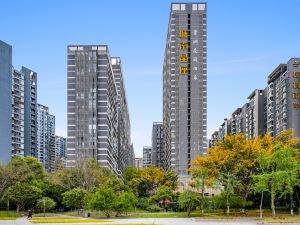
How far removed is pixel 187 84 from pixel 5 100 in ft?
164

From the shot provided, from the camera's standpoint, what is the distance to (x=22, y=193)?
76.0 m

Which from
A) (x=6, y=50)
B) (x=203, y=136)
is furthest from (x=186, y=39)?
(x=6, y=50)

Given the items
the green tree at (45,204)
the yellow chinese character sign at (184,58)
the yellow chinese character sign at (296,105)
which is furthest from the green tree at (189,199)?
the yellow chinese character sign at (184,58)

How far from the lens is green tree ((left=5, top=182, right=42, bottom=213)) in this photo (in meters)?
75.4

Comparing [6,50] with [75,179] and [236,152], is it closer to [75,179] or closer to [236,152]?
[75,179]

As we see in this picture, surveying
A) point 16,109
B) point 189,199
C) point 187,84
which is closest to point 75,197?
point 189,199

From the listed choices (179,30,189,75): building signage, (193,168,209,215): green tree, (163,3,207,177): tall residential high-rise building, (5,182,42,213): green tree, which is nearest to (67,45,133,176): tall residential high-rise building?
(163,3,207,177): tall residential high-rise building

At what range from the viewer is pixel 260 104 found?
152 meters

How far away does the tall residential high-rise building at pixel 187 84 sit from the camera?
438 ft

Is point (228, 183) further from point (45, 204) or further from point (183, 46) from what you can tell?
point (183, 46)

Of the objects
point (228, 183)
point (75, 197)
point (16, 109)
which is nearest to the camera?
point (228, 183)

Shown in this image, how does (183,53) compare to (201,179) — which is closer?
(201,179)

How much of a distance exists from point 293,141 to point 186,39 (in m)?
71.3

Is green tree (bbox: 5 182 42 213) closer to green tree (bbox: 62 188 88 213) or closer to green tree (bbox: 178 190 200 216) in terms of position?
green tree (bbox: 62 188 88 213)
